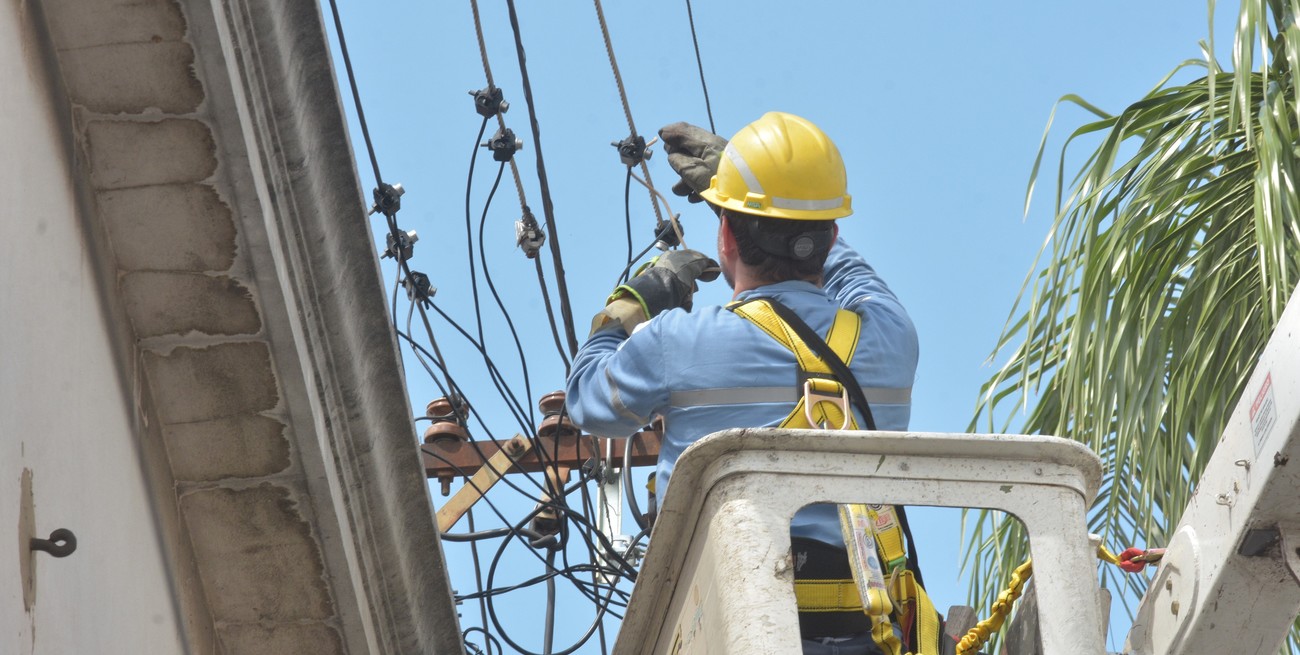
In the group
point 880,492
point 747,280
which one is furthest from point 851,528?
point 747,280

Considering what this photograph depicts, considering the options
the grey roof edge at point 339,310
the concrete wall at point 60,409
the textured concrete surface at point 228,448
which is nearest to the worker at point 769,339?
the grey roof edge at point 339,310

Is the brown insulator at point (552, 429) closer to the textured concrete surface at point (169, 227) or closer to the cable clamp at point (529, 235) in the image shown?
the cable clamp at point (529, 235)

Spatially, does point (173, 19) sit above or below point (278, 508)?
above

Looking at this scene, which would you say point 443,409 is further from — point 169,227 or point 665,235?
point 169,227

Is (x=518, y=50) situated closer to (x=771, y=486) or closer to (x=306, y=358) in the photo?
(x=306, y=358)

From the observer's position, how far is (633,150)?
816 centimetres

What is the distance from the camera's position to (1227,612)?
3.41 metres

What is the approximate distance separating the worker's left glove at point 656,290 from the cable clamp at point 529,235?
2.88m

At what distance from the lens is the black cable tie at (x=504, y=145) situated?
26.0 ft

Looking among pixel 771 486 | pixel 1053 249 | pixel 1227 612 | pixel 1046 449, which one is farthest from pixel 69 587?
pixel 1053 249

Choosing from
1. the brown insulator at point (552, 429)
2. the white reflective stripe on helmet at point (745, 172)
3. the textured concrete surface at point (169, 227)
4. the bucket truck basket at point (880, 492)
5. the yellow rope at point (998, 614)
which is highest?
the textured concrete surface at point (169, 227)

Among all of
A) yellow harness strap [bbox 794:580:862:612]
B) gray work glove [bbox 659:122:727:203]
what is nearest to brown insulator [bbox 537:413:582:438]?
gray work glove [bbox 659:122:727:203]

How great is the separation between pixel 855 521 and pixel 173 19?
176 cm

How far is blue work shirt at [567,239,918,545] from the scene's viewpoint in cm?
400
